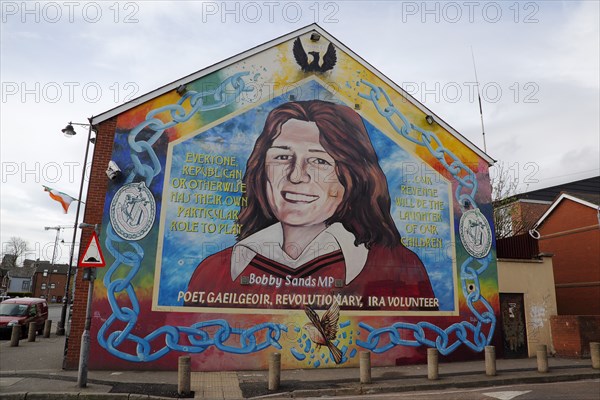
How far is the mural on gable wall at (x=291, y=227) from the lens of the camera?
1267cm

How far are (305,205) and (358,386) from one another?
19.0 feet

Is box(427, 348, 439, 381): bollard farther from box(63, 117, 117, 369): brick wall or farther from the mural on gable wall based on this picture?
box(63, 117, 117, 369): brick wall

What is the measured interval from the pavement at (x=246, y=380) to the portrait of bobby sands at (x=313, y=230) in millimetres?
2145

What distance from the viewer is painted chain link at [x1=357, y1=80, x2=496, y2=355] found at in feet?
47.6

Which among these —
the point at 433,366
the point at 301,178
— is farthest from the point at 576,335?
the point at 301,178

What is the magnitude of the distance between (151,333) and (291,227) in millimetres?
5103

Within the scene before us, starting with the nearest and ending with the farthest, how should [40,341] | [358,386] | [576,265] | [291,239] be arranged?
[358,386] < [291,239] < [40,341] < [576,265]

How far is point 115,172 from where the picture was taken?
12734mm

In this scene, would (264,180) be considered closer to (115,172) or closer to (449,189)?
(115,172)

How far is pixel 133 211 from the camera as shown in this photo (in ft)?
42.1

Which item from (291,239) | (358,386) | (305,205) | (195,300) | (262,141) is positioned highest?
(262,141)

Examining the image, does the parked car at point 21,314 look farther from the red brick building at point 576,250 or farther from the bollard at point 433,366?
the red brick building at point 576,250

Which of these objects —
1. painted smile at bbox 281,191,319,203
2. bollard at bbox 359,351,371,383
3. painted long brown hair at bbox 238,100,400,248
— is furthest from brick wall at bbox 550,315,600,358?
painted smile at bbox 281,191,319,203

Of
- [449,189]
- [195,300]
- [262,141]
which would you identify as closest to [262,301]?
[195,300]
